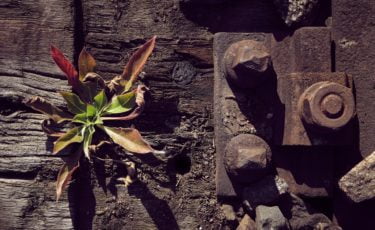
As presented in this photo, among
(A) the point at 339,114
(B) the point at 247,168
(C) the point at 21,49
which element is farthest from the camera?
(C) the point at 21,49

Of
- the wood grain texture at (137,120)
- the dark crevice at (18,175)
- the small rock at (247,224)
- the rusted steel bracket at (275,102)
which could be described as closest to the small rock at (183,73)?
the wood grain texture at (137,120)

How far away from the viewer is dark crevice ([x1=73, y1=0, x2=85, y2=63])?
249cm

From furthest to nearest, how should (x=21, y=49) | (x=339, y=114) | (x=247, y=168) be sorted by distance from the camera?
(x=21, y=49), (x=247, y=168), (x=339, y=114)

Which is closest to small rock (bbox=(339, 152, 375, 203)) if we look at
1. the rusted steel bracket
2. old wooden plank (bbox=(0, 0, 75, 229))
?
the rusted steel bracket

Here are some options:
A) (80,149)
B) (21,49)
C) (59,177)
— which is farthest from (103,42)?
(59,177)

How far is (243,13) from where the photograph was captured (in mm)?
2566

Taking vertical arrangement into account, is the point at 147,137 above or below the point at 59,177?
above

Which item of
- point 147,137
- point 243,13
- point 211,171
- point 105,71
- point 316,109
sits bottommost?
point 211,171

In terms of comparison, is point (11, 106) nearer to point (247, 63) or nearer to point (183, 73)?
point (183, 73)

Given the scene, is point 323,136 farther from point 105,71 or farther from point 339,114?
point 105,71

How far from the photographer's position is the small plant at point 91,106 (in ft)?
7.88

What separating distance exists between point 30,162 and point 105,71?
595mm

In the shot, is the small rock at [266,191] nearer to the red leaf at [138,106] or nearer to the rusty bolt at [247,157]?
the rusty bolt at [247,157]

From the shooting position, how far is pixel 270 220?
2.25 metres
